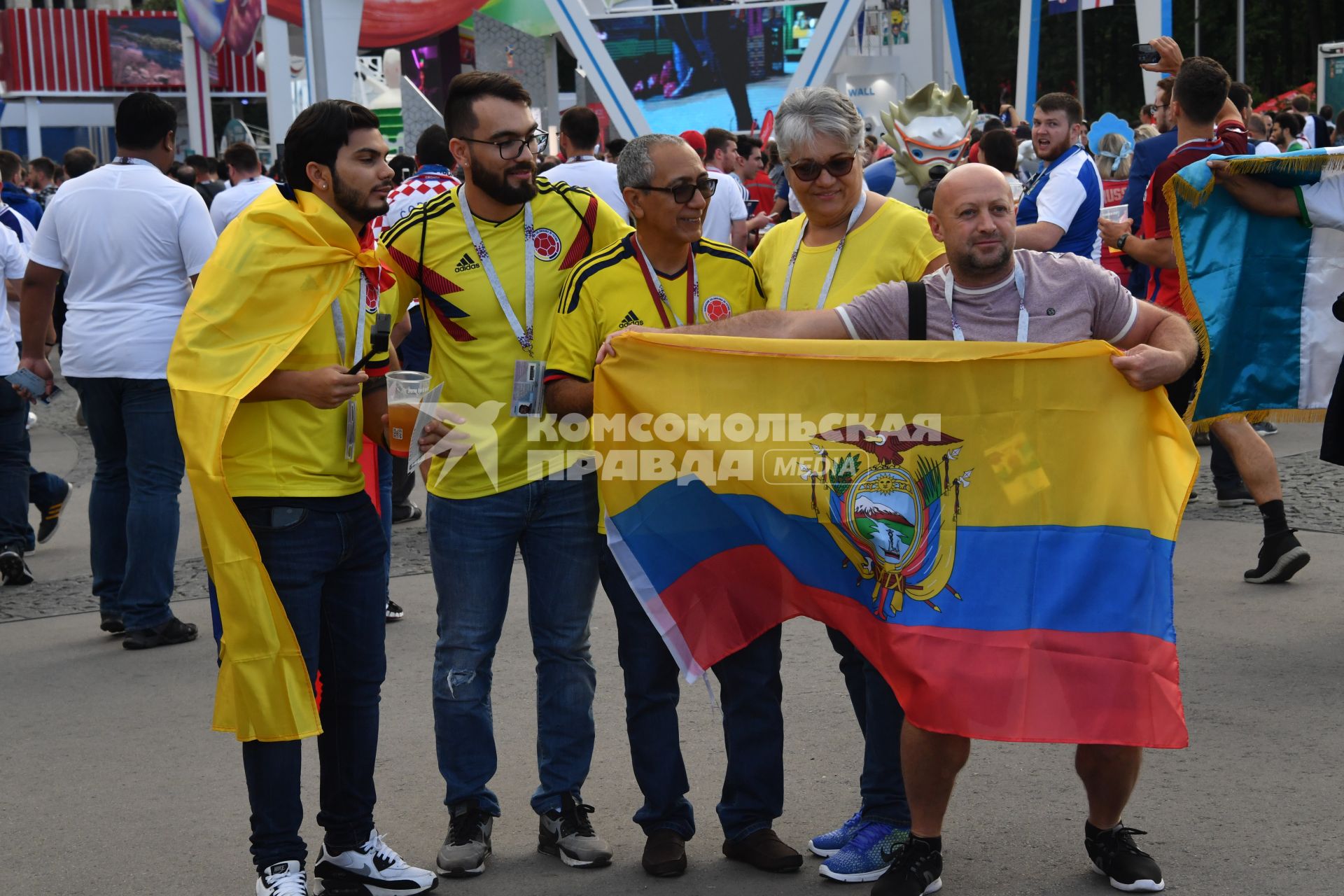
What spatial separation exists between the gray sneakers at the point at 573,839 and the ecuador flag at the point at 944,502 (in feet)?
1.95

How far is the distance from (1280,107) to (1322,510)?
14.8 meters

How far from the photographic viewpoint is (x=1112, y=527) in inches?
146

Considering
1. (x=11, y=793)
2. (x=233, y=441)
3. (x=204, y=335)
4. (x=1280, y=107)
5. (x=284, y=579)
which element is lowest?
(x=11, y=793)

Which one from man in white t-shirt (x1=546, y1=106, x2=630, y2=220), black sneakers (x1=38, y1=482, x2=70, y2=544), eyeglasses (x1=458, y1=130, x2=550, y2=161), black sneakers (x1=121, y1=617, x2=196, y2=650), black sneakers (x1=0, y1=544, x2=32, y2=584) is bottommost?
black sneakers (x1=121, y1=617, x2=196, y2=650)

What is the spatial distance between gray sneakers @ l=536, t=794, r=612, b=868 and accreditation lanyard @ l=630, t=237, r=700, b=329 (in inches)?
53.5

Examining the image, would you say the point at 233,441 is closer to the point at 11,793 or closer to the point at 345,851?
the point at 345,851

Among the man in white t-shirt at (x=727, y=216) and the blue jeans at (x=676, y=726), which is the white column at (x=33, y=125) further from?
the blue jeans at (x=676, y=726)

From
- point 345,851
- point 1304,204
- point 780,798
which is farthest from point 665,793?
point 1304,204

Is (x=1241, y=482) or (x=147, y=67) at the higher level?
(x=147, y=67)

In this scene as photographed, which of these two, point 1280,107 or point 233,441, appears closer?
point 233,441

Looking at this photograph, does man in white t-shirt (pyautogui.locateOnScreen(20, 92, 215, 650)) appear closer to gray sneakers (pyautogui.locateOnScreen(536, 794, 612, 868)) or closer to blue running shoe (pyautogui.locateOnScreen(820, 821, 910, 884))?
gray sneakers (pyautogui.locateOnScreen(536, 794, 612, 868))

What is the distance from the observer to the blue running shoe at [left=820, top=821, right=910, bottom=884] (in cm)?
403

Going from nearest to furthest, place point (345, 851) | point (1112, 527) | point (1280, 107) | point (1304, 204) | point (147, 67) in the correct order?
point (1112, 527), point (345, 851), point (1304, 204), point (1280, 107), point (147, 67)

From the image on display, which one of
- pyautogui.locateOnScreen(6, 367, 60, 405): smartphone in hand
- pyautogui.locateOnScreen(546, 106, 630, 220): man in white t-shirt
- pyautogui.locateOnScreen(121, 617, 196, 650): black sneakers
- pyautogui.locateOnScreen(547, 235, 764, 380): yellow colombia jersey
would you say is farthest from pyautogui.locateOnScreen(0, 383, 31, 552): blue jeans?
pyautogui.locateOnScreen(547, 235, 764, 380): yellow colombia jersey
